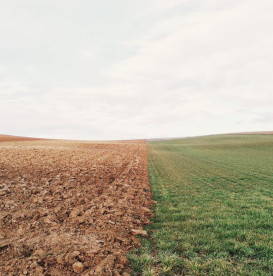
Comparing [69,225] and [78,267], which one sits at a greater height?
[78,267]

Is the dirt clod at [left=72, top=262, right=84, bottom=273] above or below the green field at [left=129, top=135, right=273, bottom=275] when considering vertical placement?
above

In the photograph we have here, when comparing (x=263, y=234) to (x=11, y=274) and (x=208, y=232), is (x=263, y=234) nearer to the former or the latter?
(x=208, y=232)

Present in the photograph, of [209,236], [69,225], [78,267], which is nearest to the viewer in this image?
[78,267]

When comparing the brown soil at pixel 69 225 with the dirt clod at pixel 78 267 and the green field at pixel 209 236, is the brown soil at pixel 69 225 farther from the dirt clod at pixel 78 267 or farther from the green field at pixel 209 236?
the green field at pixel 209 236

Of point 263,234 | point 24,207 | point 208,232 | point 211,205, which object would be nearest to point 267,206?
point 211,205

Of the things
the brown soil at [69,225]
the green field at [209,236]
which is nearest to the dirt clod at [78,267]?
the brown soil at [69,225]

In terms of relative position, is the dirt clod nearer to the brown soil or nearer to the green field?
the brown soil

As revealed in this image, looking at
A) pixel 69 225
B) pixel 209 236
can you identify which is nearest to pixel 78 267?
pixel 69 225

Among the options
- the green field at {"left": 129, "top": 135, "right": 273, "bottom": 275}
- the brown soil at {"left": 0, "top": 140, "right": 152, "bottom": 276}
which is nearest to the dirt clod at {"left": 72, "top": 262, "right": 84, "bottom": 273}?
the brown soil at {"left": 0, "top": 140, "right": 152, "bottom": 276}

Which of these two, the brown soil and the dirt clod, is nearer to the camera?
the dirt clod

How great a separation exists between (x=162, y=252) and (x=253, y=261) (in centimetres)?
204

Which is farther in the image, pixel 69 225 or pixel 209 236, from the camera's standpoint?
pixel 69 225

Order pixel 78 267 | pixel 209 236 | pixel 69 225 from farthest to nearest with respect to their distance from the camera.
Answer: pixel 69 225 < pixel 209 236 < pixel 78 267

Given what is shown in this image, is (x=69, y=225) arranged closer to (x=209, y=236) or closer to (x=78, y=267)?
(x=78, y=267)
